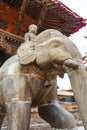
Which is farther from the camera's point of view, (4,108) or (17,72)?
(4,108)

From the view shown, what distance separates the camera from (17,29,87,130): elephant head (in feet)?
6.96

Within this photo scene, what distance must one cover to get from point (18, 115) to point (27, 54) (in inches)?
20.6

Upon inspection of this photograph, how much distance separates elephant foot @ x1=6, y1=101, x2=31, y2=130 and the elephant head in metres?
0.35

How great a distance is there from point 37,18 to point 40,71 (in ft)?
21.5

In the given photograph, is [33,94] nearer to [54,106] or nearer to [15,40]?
[54,106]

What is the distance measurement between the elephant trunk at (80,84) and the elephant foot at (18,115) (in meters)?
0.45

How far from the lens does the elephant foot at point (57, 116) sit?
2.50 m

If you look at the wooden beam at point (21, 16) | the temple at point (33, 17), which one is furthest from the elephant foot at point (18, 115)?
the wooden beam at point (21, 16)

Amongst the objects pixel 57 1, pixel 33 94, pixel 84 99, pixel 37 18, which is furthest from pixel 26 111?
pixel 37 18

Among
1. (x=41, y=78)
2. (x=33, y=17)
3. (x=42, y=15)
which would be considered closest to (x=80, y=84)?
(x=41, y=78)

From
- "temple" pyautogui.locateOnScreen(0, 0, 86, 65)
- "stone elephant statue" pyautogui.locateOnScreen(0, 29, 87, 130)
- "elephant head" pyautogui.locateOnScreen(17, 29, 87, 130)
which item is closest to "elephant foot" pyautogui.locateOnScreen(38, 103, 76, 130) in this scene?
"stone elephant statue" pyautogui.locateOnScreen(0, 29, 87, 130)

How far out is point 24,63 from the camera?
2.41 metres

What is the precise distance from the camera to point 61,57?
2.21 m

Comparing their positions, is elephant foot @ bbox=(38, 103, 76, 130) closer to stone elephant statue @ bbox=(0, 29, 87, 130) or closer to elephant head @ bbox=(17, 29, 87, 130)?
stone elephant statue @ bbox=(0, 29, 87, 130)
